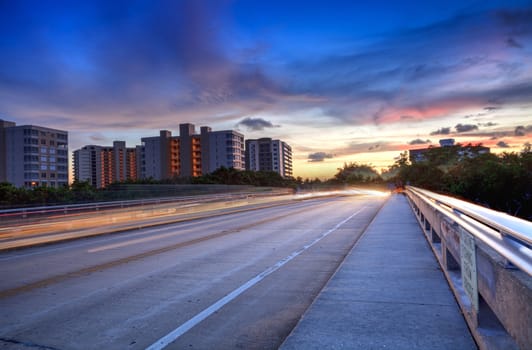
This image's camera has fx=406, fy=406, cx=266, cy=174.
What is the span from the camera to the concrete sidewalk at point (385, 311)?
14.1ft

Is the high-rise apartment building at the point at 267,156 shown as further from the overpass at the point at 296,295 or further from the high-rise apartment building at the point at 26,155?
the overpass at the point at 296,295

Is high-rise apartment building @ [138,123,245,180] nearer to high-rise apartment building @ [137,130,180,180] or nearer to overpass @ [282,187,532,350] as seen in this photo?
high-rise apartment building @ [137,130,180,180]

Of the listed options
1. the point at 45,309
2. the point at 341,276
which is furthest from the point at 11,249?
the point at 341,276

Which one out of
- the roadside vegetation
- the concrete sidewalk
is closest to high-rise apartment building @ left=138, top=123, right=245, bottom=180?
the roadside vegetation

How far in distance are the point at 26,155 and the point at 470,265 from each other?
450 feet

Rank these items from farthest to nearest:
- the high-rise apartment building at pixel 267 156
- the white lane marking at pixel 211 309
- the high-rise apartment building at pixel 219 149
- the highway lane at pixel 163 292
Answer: the high-rise apartment building at pixel 267 156
the high-rise apartment building at pixel 219 149
the highway lane at pixel 163 292
the white lane marking at pixel 211 309

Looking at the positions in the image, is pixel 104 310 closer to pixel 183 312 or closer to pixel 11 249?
pixel 183 312

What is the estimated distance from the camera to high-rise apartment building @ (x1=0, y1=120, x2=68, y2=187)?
121 m

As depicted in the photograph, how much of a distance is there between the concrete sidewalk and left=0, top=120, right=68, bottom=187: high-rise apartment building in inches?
5158

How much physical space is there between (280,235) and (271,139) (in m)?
176

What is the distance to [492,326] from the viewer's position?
380cm

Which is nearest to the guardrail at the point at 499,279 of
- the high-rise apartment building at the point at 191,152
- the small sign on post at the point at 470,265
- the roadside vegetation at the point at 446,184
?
the small sign on post at the point at 470,265

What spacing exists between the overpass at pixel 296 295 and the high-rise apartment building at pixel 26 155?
5008 inches

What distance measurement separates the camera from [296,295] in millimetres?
6641
